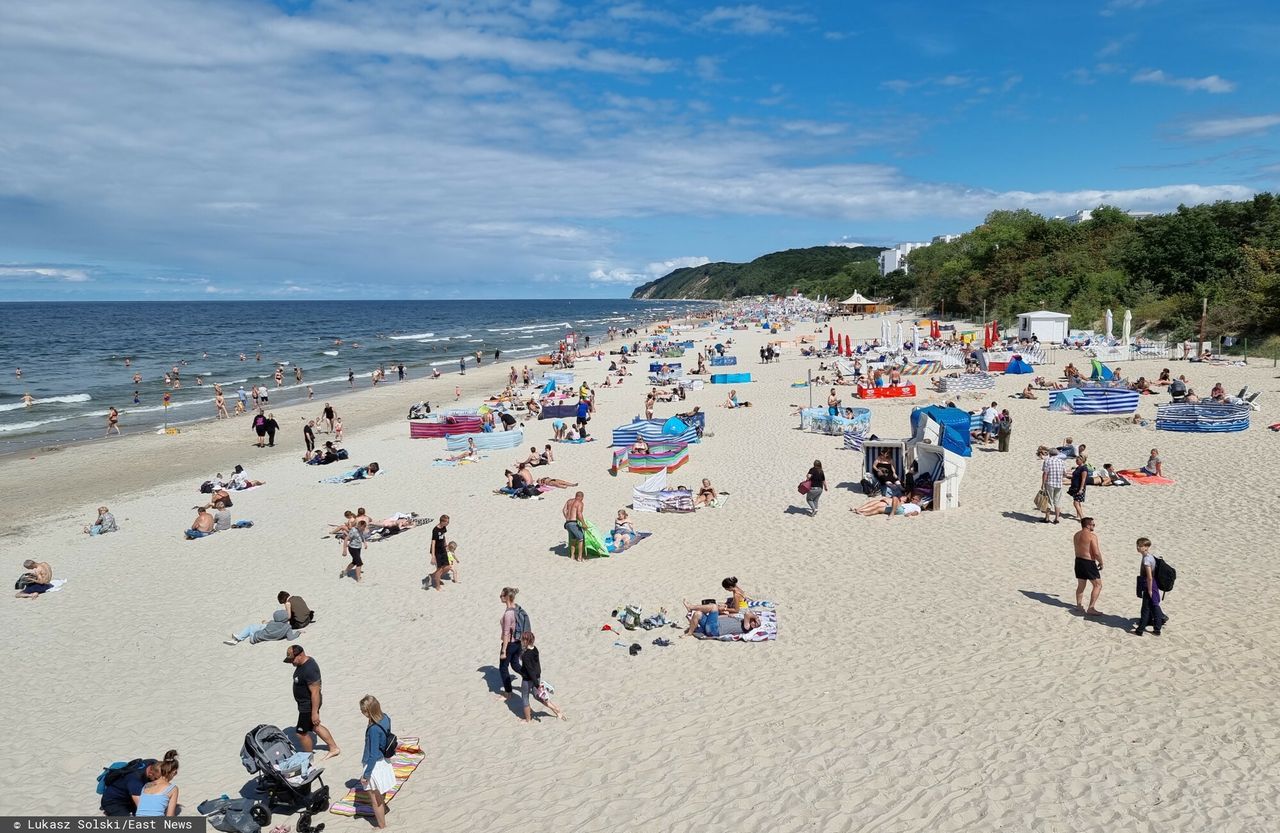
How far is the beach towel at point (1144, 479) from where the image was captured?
13.3 metres

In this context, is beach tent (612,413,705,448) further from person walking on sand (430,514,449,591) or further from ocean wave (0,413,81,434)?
ocean wave (0,413,81,434)

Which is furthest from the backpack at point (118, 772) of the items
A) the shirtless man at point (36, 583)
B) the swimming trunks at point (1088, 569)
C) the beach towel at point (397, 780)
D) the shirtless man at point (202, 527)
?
the swimming trunks at point (1088, 569)

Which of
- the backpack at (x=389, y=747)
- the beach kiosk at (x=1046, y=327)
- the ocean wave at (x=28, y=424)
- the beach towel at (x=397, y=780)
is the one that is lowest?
the beach towel at (x=397, y=780)

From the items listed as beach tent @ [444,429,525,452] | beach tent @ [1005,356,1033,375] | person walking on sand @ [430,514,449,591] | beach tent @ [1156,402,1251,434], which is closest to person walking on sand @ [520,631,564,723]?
person walking on sand @ [430,514,449,591]

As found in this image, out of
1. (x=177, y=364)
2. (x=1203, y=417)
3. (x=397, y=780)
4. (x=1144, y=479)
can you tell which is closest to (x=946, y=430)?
(x=1144, y=479)

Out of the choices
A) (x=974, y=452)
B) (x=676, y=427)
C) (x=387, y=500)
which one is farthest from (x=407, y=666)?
(x=974, y=452)

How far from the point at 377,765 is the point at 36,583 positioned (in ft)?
28.2

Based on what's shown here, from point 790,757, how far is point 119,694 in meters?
6.98

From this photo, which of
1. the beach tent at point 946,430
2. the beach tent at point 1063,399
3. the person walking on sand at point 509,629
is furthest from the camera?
the beach tent at point 1063,399

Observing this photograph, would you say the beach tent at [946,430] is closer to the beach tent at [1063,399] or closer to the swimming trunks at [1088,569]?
the beach tent at [1063,399]

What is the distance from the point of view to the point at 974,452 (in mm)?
16312

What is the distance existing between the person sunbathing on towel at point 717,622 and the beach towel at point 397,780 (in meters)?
3.11

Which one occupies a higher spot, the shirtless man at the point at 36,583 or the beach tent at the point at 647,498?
the beach tent at the point at 647,498

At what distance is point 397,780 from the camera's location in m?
6.23
